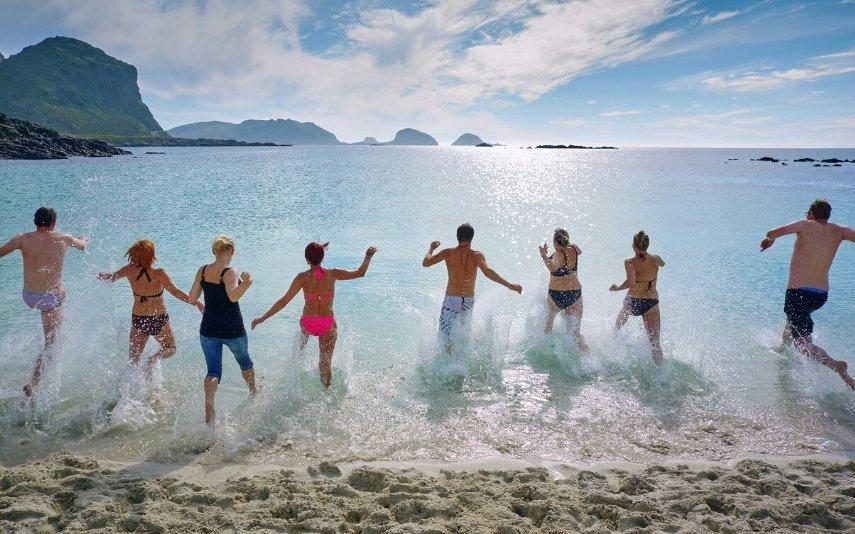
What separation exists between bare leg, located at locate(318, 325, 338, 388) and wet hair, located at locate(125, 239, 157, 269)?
2214 millimetres

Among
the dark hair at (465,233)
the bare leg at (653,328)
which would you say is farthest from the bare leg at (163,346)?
the bare leg at (653,328)

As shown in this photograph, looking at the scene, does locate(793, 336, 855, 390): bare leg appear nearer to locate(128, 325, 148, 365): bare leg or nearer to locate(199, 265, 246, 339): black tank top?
locate(199, 265, 246, 339): black tank top

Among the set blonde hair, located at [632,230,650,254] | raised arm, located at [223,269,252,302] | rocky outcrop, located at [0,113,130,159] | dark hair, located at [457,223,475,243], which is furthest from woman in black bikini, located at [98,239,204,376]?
rocky outcrop, located at [0,113,130,159]

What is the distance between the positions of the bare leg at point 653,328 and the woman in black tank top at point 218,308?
557cm

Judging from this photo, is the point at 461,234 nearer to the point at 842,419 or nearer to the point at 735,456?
the point at 735,456

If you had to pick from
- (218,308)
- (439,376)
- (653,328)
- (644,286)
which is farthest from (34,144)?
(653,328)

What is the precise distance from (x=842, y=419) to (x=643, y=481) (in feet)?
10.7

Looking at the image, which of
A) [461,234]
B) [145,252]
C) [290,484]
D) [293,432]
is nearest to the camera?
[290,484]

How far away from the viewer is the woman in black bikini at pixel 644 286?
22.5 ft

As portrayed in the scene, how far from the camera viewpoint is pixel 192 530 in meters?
3.54

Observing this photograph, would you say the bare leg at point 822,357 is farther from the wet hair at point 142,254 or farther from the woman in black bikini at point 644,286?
the wet hair at point 142,254

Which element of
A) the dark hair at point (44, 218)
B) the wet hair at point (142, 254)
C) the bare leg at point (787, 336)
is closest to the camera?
the wet hair at point (142, 254)

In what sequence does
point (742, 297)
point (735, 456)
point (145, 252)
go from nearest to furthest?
point (735, 456), point (145, 252), point (742, 297)

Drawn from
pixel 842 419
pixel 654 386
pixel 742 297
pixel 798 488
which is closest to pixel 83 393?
pixel 654 386
